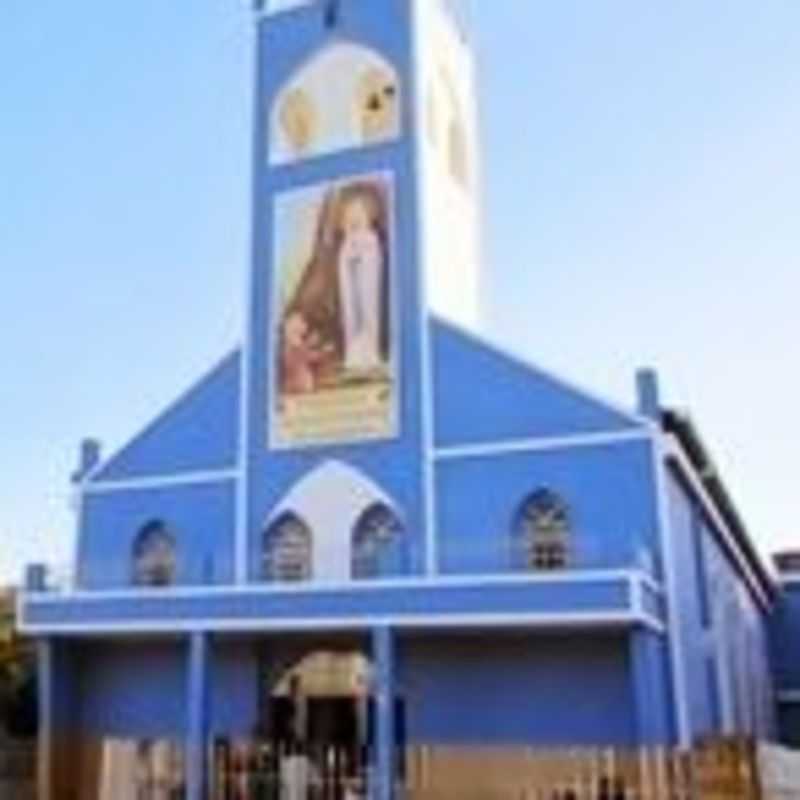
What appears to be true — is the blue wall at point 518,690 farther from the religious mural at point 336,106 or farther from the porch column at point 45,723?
the religious mural at point 336,106

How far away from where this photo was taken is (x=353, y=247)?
28.0m

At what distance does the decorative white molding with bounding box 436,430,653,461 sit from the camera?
24453 mm

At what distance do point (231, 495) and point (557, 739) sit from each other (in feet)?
25.9

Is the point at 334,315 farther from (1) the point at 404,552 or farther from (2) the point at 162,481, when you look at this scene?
(1) the point at 404,552

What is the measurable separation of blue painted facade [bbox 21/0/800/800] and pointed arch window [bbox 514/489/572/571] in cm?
8

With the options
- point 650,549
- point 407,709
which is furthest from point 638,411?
point 407,709

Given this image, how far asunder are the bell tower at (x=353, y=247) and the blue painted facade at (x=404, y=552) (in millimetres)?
78

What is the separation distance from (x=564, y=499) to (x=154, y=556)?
861 cm

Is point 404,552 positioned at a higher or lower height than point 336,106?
lower

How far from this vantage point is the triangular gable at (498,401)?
24.9m

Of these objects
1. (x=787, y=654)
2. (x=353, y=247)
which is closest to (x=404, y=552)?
(x=353, y=247)

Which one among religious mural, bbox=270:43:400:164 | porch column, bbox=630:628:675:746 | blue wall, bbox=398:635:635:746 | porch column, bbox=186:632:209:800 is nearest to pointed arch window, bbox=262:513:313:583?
porch column, bbox=186:632:209:800

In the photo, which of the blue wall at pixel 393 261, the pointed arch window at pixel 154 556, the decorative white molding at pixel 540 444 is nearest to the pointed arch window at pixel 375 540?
the blue wall at pixel 393 261

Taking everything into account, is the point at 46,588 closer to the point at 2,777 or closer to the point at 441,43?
the point at 2,777
